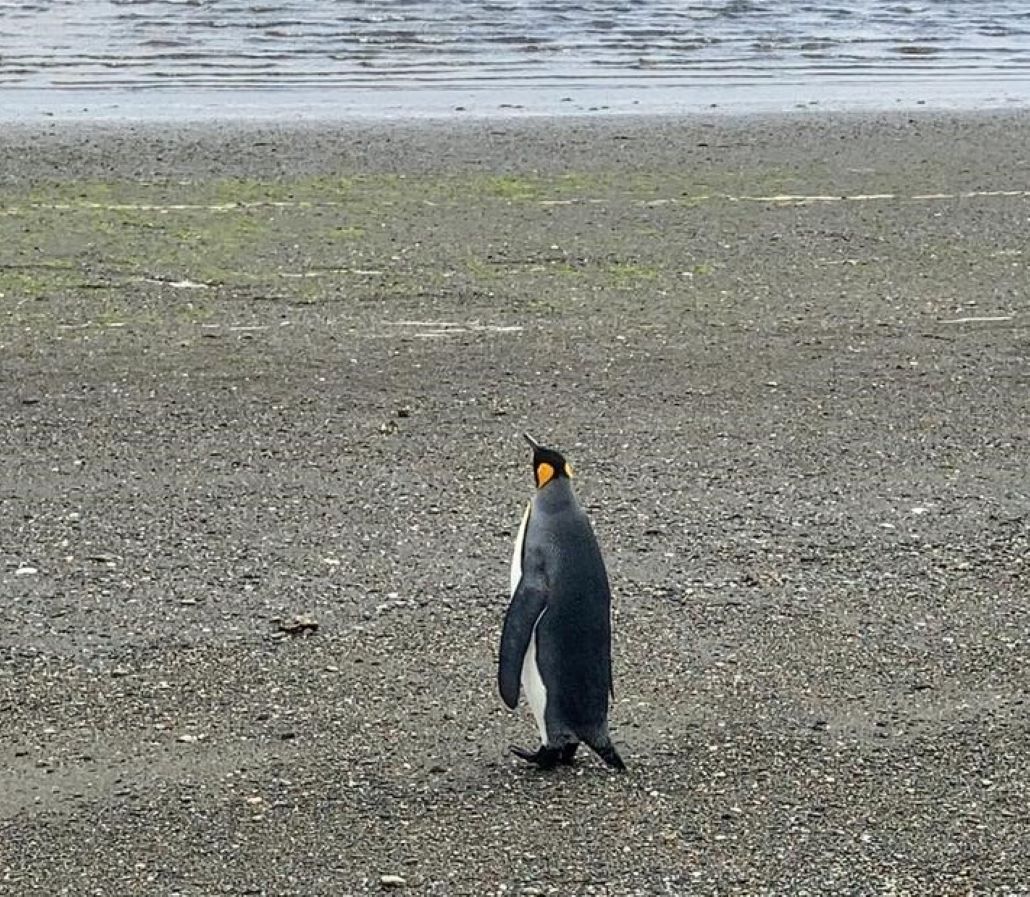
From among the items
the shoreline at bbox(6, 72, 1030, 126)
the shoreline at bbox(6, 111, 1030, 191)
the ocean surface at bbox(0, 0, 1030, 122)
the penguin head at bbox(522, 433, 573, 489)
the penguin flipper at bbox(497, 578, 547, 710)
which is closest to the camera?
the penguin flipper at bbox(497, 578, 547, 710)

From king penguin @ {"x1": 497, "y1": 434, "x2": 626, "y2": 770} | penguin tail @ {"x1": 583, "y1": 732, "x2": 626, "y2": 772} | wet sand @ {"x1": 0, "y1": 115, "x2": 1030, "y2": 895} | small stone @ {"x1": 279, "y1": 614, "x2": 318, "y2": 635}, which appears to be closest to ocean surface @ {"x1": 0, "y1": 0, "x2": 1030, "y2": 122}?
wet sand @ {"x1": 0, "y1": 115, "x2": 1030, "y2": 895}

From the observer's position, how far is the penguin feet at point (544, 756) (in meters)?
4.49

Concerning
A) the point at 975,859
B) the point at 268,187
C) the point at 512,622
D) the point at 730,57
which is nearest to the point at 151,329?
the point at 268,187

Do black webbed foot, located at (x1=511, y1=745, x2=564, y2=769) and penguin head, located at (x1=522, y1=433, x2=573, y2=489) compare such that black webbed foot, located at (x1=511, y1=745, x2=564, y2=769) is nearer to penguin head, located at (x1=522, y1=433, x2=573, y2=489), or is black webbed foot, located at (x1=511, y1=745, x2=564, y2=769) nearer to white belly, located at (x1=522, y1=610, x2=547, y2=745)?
white belly, located at (x1=522, y1=610, x2=547, y2=745)

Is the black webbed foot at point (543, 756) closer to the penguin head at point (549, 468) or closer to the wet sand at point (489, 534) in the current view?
the wet sand at point (489, 534)

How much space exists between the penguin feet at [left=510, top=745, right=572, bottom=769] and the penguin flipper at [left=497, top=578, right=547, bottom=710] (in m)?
0.14

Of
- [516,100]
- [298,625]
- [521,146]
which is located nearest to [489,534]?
[298,625]

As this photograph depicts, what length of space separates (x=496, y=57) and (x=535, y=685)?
674 inches

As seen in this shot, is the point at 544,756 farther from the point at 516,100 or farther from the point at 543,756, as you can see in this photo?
the point at 516,100

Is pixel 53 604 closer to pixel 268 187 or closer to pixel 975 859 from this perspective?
pixel 975 859

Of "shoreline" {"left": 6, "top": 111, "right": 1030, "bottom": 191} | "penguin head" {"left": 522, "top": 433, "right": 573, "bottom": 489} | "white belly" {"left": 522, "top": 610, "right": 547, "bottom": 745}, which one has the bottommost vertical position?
"shoreline" {"left": 6, "top": 111, "right": 1030, "bottom": 191}

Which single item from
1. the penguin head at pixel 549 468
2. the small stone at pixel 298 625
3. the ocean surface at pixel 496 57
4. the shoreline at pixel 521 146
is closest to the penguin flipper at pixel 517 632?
the penguin head at pixel 549 468

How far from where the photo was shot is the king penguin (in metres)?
4.45

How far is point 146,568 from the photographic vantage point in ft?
19.0
